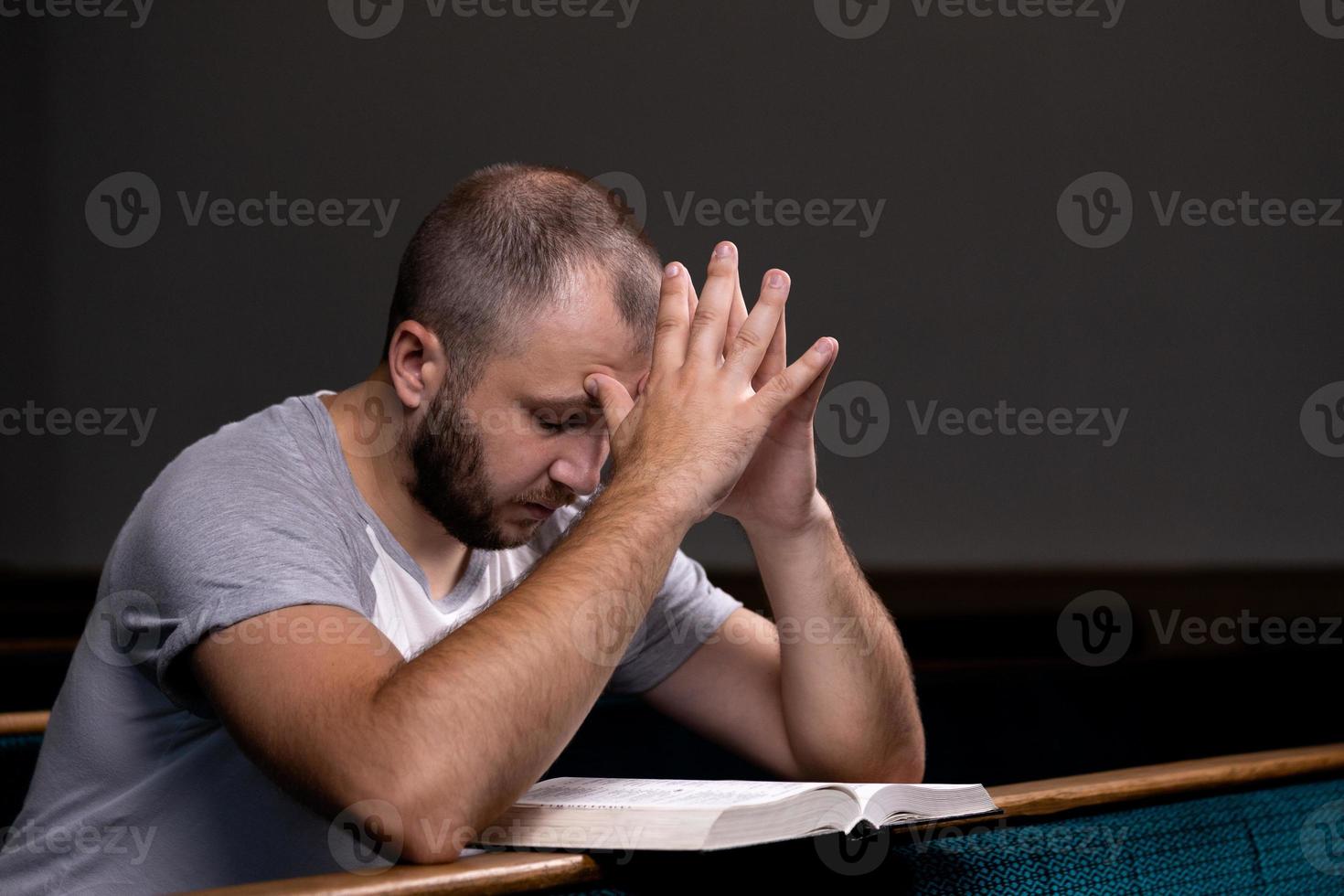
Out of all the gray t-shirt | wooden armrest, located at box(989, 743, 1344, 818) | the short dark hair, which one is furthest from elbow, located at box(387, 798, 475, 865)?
the short dark hair

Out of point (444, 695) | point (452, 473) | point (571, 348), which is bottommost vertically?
point (444, 695)

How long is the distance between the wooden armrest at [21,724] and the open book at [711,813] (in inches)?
29.4

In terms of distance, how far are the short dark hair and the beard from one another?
31 millimetres

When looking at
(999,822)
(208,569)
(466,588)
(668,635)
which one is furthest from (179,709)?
(999,822)

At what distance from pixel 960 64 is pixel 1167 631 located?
1202 millimetres

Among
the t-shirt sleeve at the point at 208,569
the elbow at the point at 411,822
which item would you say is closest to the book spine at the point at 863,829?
the elbow at the point at 411,822

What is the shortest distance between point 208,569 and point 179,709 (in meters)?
0.20

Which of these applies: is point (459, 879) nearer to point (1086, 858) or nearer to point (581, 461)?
point (1086, 858)

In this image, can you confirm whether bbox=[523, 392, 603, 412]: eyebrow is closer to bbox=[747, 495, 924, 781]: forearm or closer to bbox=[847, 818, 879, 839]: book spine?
bbox=[747, 495, 924, 781]: forearm

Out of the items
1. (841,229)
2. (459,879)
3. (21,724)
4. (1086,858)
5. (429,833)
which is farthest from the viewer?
(841,229)

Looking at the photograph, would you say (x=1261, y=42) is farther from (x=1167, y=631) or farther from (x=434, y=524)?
(x=434, y=524)

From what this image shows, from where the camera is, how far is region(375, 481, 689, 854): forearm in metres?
0.85

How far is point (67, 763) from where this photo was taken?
1.16 meters

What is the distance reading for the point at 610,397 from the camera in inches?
46.0
